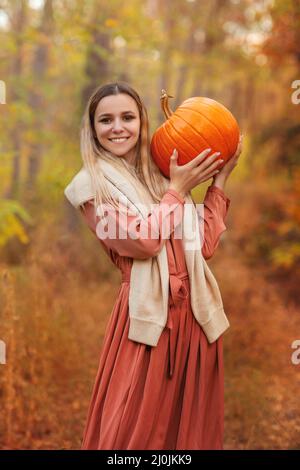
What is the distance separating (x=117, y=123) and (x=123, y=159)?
19 centimetres

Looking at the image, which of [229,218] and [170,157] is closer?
[170,157]

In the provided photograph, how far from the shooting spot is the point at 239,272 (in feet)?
26.2

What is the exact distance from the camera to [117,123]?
243 centimetres

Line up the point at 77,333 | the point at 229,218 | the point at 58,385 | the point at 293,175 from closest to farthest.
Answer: the point at 58,385 → the point at 77,333 → the point at 293,175 → the point at 229,218

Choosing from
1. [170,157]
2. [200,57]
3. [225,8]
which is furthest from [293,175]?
[170,157]

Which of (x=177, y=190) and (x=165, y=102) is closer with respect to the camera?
(x=177, y=190)

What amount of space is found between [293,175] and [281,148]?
27.8 inches

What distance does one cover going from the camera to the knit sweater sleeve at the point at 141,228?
222 cm

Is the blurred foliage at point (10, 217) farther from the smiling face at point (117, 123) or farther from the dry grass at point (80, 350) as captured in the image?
the smiling face at point (117, 123)

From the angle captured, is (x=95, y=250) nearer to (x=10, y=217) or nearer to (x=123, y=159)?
(x=10, y=217)

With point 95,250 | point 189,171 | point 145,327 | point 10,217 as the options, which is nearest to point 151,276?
point 145,327

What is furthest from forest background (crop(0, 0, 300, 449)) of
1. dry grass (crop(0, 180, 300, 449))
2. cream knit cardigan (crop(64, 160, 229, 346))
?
cream knit cardigan (crop(64, 160, 229, 346))

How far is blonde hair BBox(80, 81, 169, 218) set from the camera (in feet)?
7.92
